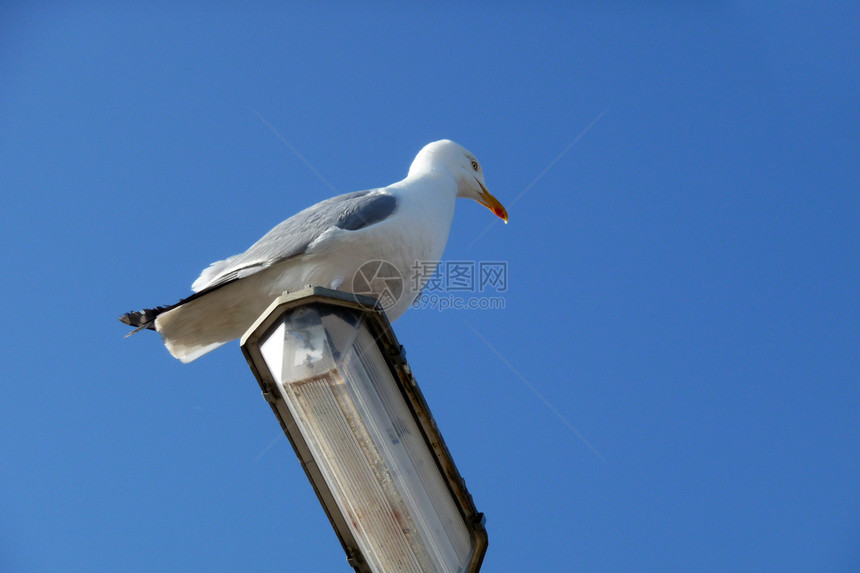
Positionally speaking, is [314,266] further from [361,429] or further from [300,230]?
[361,429]

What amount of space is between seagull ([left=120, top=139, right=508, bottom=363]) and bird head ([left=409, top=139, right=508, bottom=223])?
2.03 feet

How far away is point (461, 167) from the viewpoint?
4.39m

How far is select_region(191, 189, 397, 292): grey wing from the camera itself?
10.7ft

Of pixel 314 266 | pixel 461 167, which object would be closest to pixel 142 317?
pixel 314 266

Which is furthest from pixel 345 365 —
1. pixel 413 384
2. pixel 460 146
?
pixel 460 146

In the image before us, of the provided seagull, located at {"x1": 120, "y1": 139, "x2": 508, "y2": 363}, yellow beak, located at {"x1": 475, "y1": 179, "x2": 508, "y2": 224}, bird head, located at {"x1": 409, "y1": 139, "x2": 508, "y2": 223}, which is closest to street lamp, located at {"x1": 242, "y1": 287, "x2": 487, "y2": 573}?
seagull, located at {"x1": 120, "y1": 139, "x2": 508, "y2": 363}

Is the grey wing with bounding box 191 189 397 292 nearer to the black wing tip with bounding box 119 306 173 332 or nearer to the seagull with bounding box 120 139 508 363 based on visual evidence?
the seagull with bounding box 120 139 508 363

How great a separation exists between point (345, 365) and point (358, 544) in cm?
54

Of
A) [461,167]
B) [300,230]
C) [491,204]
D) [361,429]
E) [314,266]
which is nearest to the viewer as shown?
[361,429]

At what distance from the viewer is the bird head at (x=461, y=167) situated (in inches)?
166

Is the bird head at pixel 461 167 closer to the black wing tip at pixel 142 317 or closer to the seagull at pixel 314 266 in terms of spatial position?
the seagull at pixel 314 266

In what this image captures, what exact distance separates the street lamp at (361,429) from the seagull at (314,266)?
29.5 inches

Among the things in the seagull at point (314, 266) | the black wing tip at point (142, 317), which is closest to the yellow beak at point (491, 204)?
the seagull at point (314, 266)

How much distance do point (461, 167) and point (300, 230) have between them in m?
1.35
